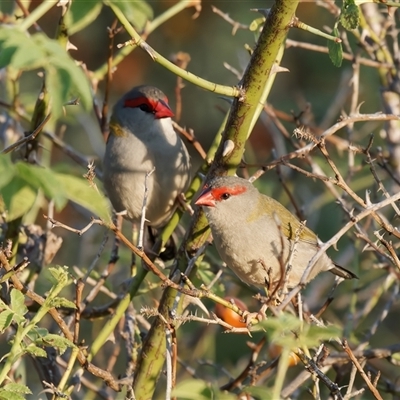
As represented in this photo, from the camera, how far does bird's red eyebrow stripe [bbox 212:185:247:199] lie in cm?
331

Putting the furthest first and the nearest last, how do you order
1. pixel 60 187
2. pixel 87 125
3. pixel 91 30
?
pixel 91 30, pixel 87 125, pixel 60 187

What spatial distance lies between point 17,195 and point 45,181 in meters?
0.13

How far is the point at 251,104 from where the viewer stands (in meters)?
2.75

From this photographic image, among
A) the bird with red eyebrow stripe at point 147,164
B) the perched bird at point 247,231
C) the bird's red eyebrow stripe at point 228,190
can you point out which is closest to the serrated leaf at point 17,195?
the perched bird at point 247,231

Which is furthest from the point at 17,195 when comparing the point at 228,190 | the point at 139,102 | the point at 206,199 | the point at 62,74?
the point at 139,102

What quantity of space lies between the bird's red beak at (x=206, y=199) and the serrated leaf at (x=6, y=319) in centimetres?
119

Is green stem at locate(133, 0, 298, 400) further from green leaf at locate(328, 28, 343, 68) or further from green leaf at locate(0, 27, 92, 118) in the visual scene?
green leaf at locate(0, 27, 92, 118)

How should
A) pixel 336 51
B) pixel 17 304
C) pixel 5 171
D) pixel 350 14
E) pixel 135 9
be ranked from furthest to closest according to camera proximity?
pixel 336 51 → pixel 350 14 → pixel 17 304 → pixel 135 9 → pixel 5 171

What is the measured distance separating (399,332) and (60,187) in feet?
18.5

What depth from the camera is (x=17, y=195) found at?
158cm

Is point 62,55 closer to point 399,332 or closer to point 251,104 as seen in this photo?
point 251,104

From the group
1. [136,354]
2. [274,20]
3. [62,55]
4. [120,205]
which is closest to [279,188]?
[120,205]

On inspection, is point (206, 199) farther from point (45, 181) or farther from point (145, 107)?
point (45, 181)

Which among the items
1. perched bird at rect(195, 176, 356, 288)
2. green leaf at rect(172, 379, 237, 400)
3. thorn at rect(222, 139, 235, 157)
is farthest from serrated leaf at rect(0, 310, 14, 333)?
perched bird at rect(195, 176, 356, 288)
